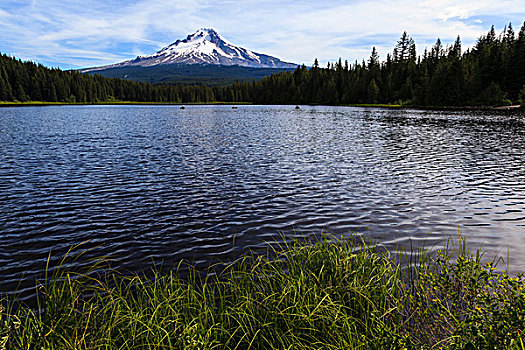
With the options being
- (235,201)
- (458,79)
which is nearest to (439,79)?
(458,79)

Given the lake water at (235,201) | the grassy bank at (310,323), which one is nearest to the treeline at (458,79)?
the lake water at (235,201)

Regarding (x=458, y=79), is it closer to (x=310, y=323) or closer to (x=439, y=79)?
(x=439, y=79)

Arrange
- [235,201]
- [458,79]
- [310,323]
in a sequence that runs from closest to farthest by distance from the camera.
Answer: [310,323], [235,201], [458,79]

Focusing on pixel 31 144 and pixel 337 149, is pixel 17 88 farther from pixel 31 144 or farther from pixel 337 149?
pixel 337 149

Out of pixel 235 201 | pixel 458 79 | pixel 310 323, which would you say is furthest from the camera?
pixel 458 79

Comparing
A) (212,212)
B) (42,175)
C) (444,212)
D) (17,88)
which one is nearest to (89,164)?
(42,175)

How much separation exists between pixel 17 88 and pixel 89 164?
719 feet

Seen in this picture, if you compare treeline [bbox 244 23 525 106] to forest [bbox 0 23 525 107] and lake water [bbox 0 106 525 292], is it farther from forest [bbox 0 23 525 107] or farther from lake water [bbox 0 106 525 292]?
lake water [bbox 0 106 525 292]

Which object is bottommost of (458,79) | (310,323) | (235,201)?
(235,201)

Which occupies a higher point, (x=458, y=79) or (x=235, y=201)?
(x=458, y=79)

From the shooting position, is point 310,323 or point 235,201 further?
point 235,201

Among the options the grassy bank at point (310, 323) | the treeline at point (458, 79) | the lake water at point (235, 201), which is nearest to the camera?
the grassy bank at point (310, 323)

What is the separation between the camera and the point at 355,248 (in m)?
11.8

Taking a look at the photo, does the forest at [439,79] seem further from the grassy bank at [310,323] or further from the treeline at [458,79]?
the grassy bank at [310,323]
